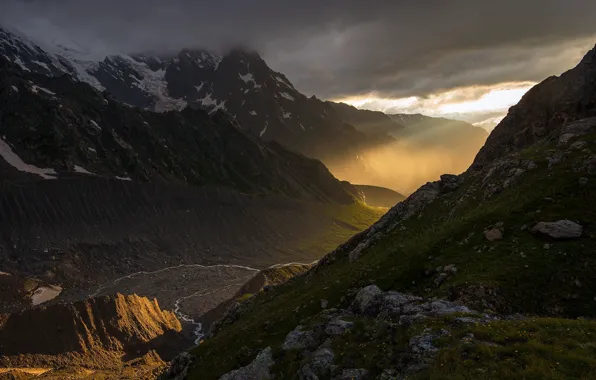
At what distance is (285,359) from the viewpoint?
86.7 feet

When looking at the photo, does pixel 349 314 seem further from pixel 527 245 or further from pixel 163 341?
pixel 163 341

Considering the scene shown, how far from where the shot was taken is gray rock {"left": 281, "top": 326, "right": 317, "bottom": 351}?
26953mm

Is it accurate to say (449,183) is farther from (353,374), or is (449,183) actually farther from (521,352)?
(353,374)

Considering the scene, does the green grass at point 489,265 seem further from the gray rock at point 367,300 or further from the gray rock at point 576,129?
the gray rock at point 576,129

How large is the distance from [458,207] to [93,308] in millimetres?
85140

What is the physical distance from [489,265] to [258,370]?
18.5m

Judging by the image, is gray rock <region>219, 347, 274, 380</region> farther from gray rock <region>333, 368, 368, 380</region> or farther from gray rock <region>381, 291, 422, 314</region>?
gray rock <region>381, 291, 422, 314</region>

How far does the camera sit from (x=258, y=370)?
2669 centimetres

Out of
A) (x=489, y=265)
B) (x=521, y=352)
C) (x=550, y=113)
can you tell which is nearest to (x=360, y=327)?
(x=521, y=352)

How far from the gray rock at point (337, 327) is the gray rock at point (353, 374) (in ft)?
15.7

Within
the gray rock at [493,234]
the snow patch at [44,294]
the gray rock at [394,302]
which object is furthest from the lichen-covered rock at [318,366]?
the snow patch at [44,294]

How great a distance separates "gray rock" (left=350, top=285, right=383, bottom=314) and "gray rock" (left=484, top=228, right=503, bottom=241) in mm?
11547

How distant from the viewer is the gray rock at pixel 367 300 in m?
29.0

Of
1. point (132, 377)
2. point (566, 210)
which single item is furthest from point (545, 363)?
point (132, 377)
